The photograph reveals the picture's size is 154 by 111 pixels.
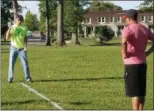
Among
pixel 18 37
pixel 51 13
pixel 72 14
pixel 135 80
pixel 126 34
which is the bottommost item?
pixel 51 13

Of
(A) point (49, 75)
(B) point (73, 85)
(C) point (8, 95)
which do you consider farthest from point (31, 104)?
(A) point (49, 75)

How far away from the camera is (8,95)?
1148 centimetres

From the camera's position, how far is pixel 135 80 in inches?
341

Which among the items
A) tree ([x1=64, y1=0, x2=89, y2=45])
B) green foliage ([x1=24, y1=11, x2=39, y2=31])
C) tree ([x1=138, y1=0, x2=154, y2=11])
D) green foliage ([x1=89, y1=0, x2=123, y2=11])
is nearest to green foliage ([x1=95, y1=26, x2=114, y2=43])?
tree ([x1=64, y1=0, x2=89, y2=45])

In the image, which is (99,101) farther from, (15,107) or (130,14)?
(130,14)

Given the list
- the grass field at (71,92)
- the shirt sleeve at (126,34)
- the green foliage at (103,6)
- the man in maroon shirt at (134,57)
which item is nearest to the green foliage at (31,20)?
the green foliage at (103,6)

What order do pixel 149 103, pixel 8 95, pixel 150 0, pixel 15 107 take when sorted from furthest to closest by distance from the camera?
1. pixel 150 0
2. pixel 8 95
3. pixel 149 103
4. pixel 15 107

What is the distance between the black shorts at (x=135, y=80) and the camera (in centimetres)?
866

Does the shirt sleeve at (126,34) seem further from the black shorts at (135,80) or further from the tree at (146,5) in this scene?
the tree at (146,5)

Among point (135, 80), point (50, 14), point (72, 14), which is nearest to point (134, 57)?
point (135, 80)

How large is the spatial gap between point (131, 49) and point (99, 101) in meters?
2.27

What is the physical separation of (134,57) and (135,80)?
404mm

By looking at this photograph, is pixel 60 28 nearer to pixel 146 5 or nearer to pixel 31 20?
pixel 146 5

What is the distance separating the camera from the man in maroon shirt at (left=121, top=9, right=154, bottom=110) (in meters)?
8.66
